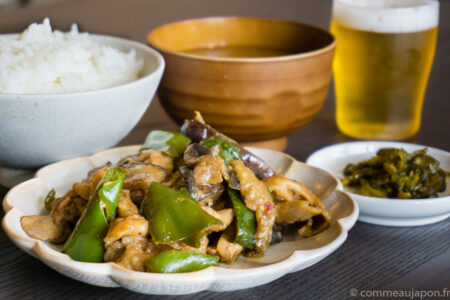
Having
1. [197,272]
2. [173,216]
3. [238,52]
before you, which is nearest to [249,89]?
[238,52]

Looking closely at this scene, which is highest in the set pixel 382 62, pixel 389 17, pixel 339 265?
pixel 389 17

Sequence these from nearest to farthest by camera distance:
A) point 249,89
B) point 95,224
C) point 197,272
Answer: point 197,272
point 95,224
point 249,89

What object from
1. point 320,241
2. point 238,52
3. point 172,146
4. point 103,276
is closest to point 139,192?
point 172,146

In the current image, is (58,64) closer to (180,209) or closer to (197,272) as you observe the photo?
(180,209)

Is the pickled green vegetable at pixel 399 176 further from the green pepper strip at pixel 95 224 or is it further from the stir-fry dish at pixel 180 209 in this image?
the green pepper strip at pixel 95 224

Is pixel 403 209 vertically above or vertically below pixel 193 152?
below

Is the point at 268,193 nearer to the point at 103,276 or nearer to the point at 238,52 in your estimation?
the point at 103,276
